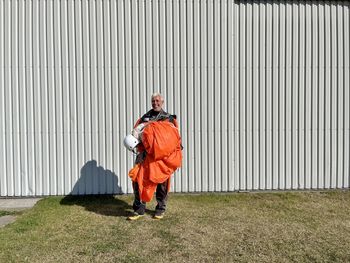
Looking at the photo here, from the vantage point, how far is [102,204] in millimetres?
7648

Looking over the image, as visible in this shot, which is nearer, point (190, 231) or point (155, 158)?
point (190, 231)

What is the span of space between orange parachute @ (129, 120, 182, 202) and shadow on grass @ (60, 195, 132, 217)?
72 centimetres

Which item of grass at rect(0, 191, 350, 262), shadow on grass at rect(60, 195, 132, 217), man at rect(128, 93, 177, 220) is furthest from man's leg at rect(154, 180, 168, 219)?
shadow on grass at rect(60, 195, 132, 217)

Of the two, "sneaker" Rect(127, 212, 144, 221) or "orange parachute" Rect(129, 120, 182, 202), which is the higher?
"orange parachute" Rect(129, 120, 182, 202)

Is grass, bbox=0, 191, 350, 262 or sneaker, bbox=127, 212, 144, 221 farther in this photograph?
sneaker, bbox=127, 212, 144, 221

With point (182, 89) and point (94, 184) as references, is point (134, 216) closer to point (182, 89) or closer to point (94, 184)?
point (94, 184)

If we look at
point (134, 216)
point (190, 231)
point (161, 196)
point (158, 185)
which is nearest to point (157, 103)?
point (158, 185)

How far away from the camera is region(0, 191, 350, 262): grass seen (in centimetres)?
545

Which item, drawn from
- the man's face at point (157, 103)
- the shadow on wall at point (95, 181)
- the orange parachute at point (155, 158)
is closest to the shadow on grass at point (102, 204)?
the shadow on wall at point (95, 181)

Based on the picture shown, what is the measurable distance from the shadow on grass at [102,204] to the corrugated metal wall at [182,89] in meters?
0.22

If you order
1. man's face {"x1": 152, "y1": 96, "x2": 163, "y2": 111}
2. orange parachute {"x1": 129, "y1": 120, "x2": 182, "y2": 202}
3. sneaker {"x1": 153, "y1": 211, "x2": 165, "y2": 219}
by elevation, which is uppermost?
man's face {"x1": 152, "y1": 96, "x2": 163, "y2": 111}

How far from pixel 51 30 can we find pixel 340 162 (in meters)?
5.48

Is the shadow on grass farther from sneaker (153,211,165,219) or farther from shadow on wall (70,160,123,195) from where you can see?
sneaker (153,211,165,219)

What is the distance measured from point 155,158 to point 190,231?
108cm
